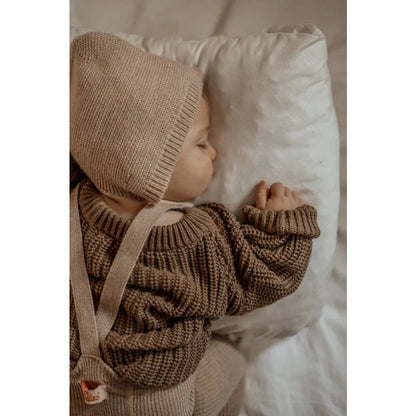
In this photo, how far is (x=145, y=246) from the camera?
28.0 inches

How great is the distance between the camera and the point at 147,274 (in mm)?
696

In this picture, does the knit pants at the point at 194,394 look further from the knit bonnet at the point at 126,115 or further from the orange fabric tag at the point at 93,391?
the knit bonnet at the point at 126,115

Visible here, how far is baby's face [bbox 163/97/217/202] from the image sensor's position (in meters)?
0.74

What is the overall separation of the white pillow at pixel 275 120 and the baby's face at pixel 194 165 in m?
0.04

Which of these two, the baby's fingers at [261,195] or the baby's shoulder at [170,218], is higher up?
the baby's fingers at [261,195]

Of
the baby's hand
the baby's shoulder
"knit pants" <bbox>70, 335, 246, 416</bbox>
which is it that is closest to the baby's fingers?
the baby's hand

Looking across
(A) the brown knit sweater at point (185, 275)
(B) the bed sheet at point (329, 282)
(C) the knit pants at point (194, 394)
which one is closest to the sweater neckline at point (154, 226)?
(A) the brown knit sweater at point (185, 275)

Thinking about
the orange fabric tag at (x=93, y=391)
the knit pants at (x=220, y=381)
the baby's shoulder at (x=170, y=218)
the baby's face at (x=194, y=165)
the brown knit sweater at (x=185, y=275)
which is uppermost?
the baby's face at (x=194, y=165)

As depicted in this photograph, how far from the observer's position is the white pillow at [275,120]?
31.0 inches

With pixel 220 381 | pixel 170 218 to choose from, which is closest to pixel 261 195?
pixel 170 218

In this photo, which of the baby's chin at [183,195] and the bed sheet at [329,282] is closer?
the baby's chin at [183,195]
